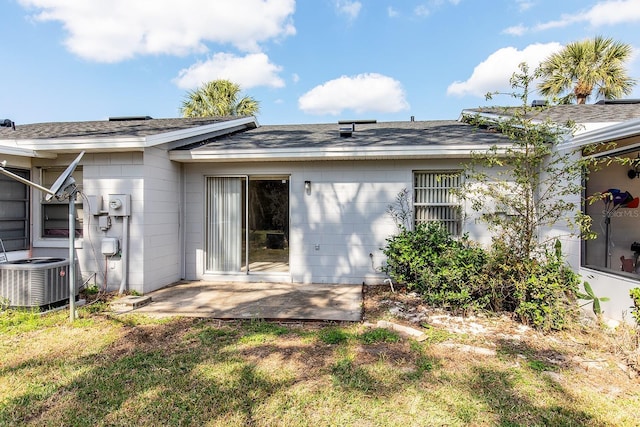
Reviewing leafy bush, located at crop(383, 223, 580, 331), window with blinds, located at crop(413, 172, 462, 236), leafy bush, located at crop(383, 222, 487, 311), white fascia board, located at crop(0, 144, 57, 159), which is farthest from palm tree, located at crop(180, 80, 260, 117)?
leafy bush, located at crop(383, 223, 580, 331)

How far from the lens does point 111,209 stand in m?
5.81

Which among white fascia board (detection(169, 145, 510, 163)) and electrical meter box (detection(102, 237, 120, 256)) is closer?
electrical meter box (detection(102, 237, 120, 256))

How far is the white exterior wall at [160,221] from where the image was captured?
5934mm

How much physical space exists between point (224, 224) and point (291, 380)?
4605mm

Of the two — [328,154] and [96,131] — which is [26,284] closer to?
[96,131]

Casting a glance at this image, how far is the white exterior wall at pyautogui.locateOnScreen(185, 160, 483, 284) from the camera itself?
6703 mm

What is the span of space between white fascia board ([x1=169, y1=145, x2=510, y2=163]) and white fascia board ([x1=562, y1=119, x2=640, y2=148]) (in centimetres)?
134

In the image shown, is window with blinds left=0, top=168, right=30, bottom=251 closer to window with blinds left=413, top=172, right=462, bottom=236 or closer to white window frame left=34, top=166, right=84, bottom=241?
white window frame left=34, top=166, right=84, bottom=241

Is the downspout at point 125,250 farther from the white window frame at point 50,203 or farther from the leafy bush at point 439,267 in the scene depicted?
the leafy bush at point 439,267

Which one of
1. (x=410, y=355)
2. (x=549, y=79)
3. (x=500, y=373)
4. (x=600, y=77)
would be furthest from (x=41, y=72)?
(x=600, y=77)

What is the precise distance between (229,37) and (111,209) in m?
12.9

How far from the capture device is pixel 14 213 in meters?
6.46

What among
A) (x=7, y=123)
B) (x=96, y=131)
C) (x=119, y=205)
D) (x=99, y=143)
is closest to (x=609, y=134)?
(x=119, y=205)

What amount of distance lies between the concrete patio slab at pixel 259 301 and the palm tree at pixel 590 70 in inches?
437
